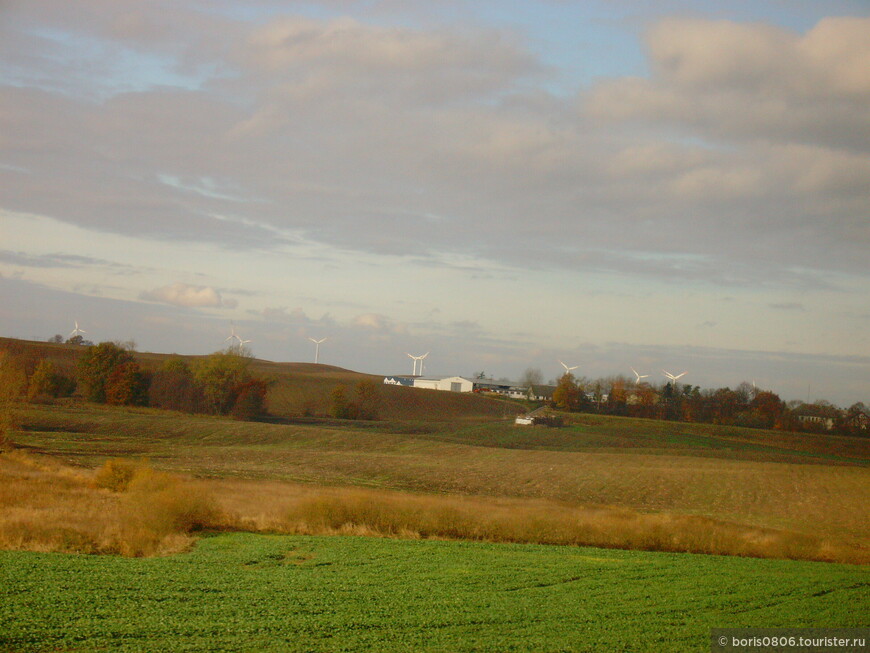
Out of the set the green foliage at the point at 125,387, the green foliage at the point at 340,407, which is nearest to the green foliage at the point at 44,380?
the green foliage at the point at 125,387

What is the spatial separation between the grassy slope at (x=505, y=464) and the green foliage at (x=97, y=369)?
21.2 feet

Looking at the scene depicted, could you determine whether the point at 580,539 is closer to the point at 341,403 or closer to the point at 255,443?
the point at 255,443

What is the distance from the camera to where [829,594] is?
57.4 feet

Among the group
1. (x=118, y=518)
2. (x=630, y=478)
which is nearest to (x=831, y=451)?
(x=630, y=478)

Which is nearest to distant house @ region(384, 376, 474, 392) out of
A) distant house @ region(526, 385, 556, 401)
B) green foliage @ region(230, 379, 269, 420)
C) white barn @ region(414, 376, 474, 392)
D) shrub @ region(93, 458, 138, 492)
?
white barn @ region(414, 376, 474, 392)

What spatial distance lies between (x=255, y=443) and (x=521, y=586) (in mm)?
50247

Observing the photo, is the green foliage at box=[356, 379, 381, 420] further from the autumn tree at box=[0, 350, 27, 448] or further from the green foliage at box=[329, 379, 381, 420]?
the autumn tree at box=[0, 350, 27, 448]

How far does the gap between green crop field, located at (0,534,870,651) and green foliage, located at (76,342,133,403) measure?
7391 centimetres

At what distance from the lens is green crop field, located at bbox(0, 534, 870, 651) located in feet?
41.1

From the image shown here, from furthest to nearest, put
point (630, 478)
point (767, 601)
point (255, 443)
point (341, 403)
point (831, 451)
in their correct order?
point (341, 403)
point (831, 451)
point (255, 443)
point (630, 478)
point (767, 601)

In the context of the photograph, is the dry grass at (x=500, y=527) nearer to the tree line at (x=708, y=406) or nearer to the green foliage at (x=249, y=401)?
the green foliage at (x=249, y=401)

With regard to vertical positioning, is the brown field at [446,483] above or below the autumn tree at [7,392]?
below

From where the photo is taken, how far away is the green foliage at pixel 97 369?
88062mm

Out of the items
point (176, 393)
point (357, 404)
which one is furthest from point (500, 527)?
point (357, 404)
